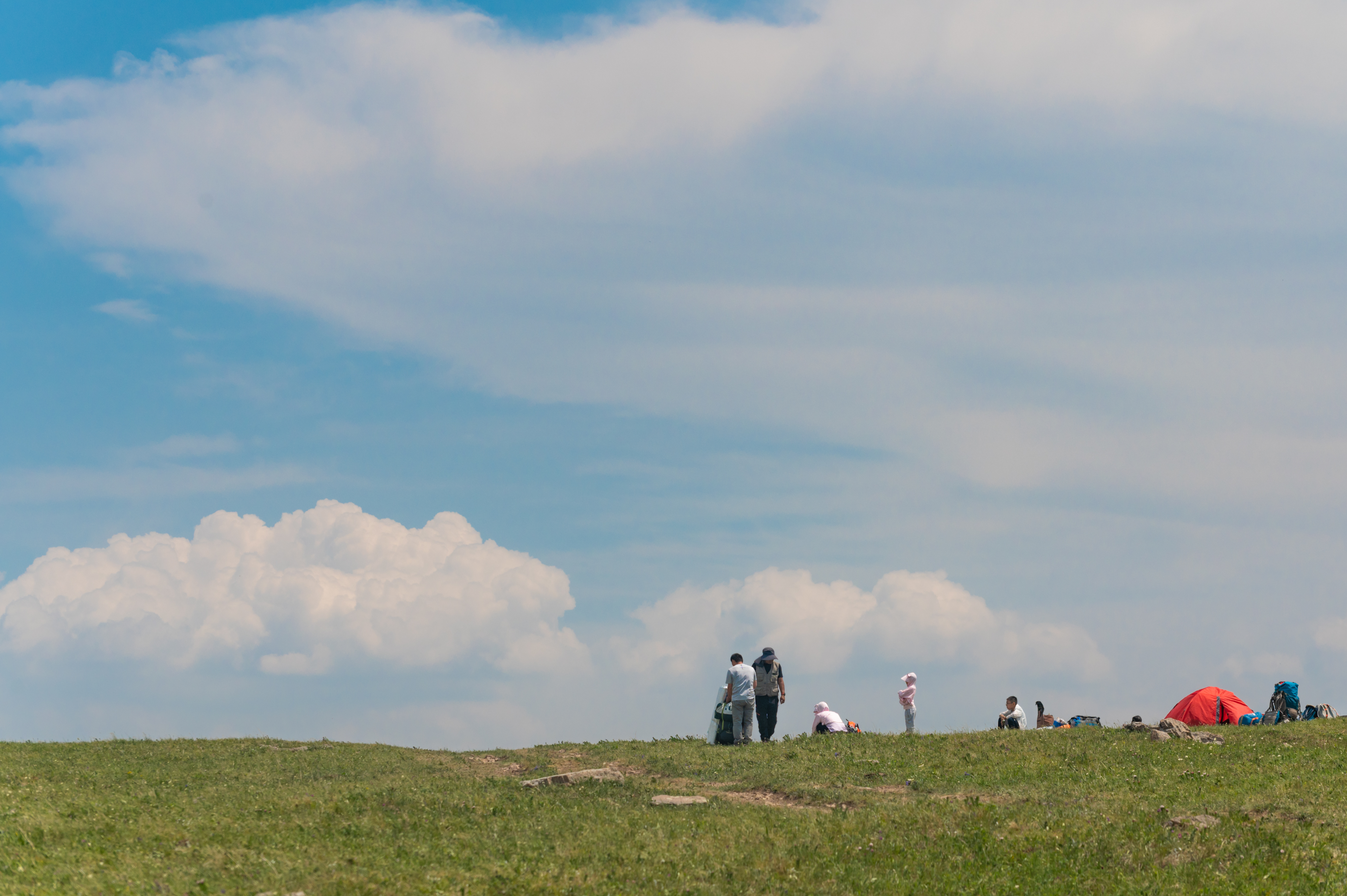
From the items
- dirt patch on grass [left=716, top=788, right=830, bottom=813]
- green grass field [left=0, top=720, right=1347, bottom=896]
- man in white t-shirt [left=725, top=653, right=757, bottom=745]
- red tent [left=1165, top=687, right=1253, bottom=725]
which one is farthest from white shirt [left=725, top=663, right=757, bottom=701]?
red tent [left=1165, top=687, right=1253, bottom=725]

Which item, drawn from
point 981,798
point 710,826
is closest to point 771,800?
point 710,826

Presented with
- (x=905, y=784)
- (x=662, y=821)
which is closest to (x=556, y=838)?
(x=662, y=821)

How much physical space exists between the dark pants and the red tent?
1712cm

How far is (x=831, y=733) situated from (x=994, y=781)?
26.2ft

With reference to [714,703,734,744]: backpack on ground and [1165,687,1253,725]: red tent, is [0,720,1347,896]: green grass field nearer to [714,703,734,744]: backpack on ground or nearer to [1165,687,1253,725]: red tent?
[714,703,734,744]: backpack on ground

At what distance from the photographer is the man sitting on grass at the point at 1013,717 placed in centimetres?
3634

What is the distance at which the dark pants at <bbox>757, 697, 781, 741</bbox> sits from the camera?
32.6 meters

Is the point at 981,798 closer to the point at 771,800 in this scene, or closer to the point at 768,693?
the point at 771,800

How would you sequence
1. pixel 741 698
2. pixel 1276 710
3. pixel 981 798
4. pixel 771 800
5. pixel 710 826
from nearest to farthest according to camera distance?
1. pixel 710 826
2. pixel 981 798
3. pixel 771 800
4. pixel 741 698
5. pixel 1276 710

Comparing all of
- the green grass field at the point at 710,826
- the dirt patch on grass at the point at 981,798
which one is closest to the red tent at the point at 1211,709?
the green grass field at the point at 710,826

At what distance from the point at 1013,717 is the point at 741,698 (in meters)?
10.9

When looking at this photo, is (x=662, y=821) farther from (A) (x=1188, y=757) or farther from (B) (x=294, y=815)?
(A) (x=1188, y=757)

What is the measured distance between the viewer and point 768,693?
32.6m

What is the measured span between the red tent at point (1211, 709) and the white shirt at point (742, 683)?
1834 cm
